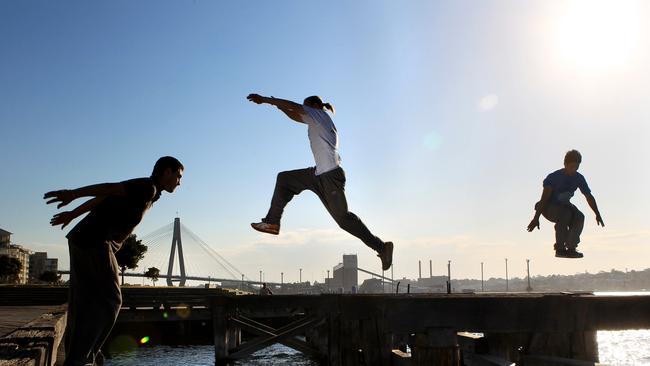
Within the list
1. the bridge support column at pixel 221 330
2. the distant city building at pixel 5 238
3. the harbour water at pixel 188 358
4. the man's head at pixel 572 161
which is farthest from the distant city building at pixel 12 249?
the man's head at pixel 572 161

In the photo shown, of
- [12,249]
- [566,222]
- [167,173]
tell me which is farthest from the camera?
[12,249]

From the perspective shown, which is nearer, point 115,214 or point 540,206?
point 115,214

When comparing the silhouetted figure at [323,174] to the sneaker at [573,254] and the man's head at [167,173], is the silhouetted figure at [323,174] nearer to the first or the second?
the man's head at [167,173]

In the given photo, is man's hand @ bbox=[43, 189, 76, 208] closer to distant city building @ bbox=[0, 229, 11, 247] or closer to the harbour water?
the harbour water

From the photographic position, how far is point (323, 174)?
5.30 metres

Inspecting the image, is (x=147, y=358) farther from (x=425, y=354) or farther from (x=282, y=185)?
(x=425, y=354)

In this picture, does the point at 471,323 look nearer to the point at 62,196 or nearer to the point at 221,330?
the point at 62,196

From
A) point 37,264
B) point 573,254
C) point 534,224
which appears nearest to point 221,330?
point 534,224

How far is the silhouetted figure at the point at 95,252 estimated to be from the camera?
153 inches

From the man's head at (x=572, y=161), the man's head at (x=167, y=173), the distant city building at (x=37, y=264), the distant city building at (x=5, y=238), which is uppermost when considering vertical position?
the distant city building at (x=5, y=238)

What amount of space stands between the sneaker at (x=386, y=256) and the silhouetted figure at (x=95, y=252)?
254cm

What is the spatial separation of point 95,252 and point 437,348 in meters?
2.59

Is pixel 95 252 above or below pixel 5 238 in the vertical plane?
below

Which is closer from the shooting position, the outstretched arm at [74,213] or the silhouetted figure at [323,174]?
the outstretched arm at [74,213]
